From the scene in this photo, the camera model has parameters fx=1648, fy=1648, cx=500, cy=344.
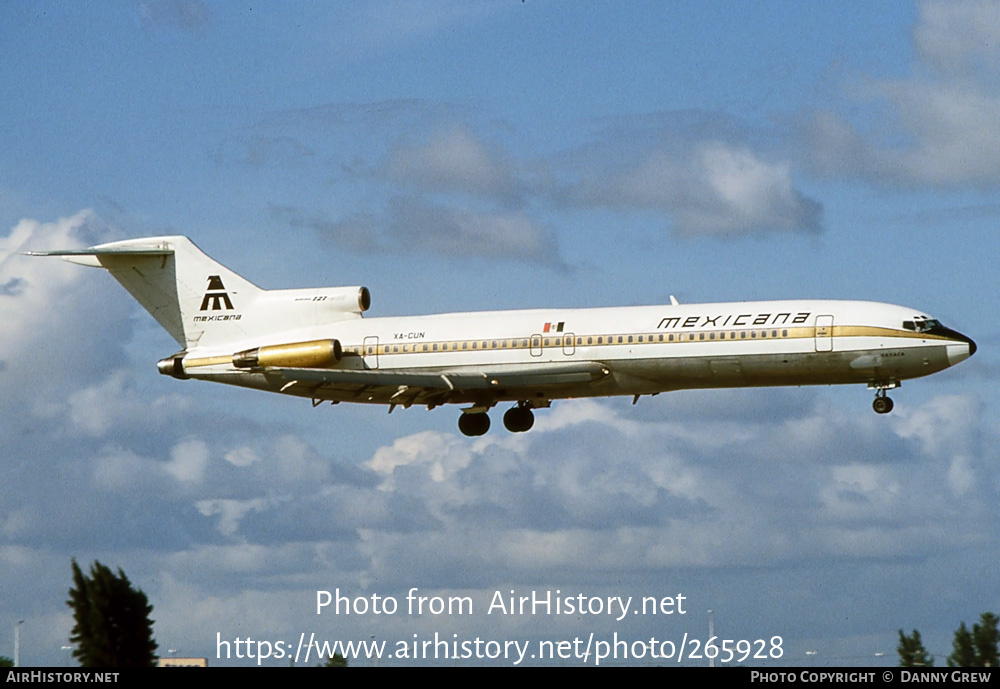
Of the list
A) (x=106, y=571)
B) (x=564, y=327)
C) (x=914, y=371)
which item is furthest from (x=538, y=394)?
(x=106, y=571)

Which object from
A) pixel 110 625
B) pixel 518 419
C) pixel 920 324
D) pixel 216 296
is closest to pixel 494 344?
pixel 518 419

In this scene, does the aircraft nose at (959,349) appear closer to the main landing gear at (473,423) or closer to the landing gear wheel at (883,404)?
the landing gear wheel at (883,404)

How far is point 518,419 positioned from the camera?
188ft

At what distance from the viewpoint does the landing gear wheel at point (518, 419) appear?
57.3 m

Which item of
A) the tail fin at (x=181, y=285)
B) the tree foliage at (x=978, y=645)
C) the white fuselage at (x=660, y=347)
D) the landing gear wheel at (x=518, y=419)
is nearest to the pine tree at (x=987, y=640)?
the tree foliage at (x=978, y=645)

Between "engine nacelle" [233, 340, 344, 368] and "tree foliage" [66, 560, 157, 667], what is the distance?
2213cm

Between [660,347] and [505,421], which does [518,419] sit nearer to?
[505,421]

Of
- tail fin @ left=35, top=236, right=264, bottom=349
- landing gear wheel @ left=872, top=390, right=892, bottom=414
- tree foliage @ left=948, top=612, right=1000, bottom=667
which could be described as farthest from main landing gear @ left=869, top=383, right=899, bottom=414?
tail fin @ left=35, top=236, right=264, bottom=349

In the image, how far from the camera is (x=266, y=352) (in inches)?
2195

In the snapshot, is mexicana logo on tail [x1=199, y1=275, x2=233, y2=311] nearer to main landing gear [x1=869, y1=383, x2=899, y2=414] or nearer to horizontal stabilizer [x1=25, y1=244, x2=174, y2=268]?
horizontal stabilizer [x1=25, y1=244, x2=174, y2=268]

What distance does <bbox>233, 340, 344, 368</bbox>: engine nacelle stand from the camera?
180 feet

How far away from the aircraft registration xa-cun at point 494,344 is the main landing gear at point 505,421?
47 mm
